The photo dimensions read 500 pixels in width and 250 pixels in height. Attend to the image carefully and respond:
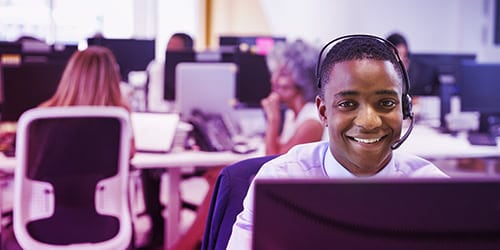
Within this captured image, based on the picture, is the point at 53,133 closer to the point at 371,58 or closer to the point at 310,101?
the point at 310,101

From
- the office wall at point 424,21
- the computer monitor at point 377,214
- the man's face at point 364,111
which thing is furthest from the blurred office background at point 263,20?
the computer monitor at point 377,214

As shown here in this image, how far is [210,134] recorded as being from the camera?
3.87m

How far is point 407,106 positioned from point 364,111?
0.17 m

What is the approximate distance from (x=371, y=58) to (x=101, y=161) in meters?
1.80

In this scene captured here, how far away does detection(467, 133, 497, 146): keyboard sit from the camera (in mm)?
4027

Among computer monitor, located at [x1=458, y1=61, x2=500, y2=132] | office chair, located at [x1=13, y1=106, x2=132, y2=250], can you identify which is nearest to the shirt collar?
office chair, located at [x1=13, y1=106, x2=132, y2=250]

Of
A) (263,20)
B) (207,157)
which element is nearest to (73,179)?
(207,157)

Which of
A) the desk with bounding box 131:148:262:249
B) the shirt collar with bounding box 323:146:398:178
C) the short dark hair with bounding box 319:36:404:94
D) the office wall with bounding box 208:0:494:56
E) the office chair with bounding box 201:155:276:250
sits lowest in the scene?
the desk with bounding box 131:148:262:249

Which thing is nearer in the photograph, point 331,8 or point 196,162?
point 196,162

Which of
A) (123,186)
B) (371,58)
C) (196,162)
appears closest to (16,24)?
(196,162)

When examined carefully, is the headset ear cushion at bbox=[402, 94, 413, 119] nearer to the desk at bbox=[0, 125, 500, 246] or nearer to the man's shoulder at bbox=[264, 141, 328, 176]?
the man's shoulder at bbox=[264, 141, 328, 176]

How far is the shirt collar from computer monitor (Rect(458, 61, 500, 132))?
3.24 metres

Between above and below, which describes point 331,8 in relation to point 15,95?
above

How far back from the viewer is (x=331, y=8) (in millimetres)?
7676
